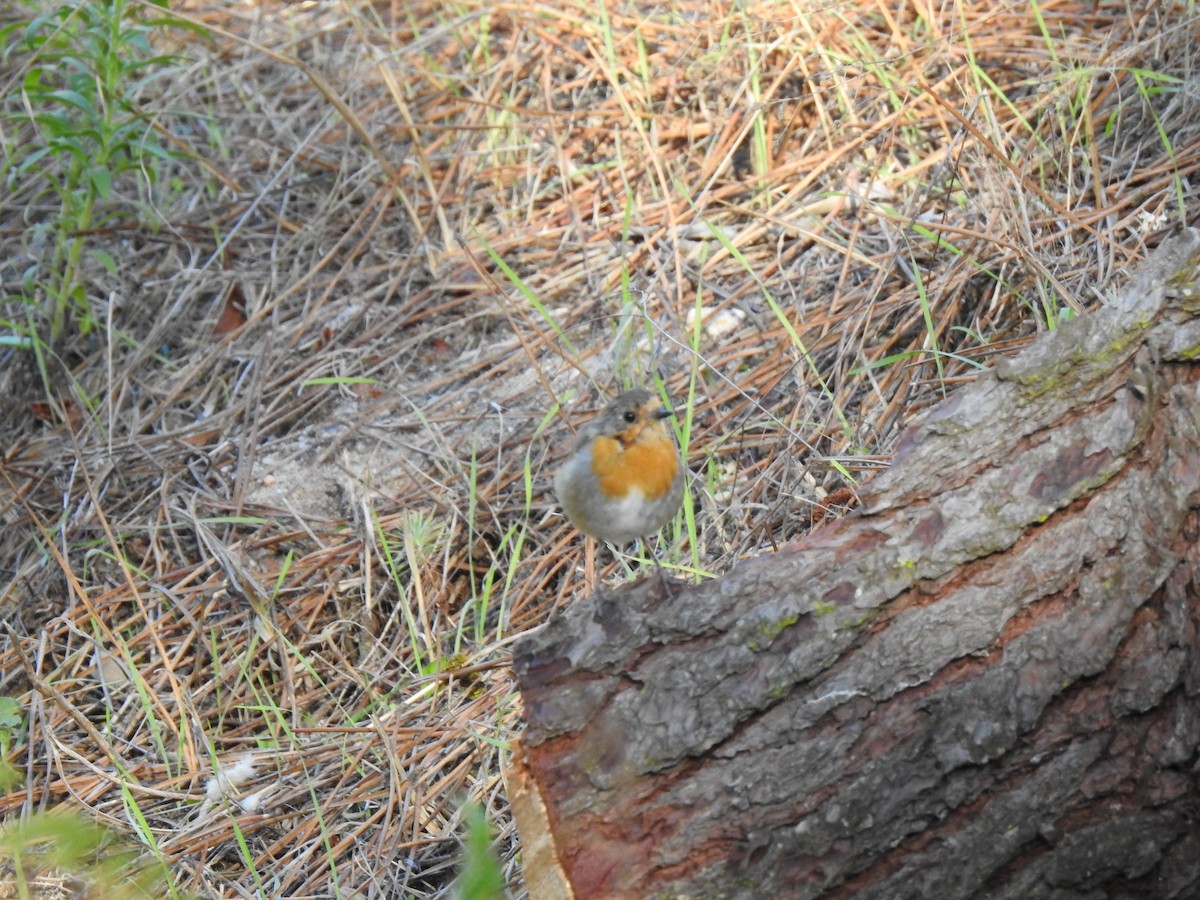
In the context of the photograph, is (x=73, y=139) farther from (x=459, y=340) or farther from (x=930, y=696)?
(x=930, y=696)

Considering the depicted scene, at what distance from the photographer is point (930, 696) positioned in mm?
2168

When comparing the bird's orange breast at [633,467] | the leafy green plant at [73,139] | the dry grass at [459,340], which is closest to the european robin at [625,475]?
the bird's orange breast at [633,467]

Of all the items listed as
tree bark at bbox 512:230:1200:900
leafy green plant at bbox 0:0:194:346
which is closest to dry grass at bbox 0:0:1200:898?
leafy green plant at bbox 0:0:194:346

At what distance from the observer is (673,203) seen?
4875 mm

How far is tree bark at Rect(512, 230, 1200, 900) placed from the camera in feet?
6.95

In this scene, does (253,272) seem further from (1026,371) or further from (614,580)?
(1026,371)

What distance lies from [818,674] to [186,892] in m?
1.85

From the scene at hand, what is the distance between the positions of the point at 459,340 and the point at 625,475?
1.95 metres

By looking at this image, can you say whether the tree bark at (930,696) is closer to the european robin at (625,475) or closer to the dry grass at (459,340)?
the european robin at (625,475)

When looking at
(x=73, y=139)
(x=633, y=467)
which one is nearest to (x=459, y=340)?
(x=73, y=139)

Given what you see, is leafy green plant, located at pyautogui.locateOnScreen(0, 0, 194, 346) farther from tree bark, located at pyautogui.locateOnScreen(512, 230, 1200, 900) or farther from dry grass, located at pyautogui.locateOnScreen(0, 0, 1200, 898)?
tree bark, located at pyautogui.locateOnScreen(512, 230, 1200, 900)

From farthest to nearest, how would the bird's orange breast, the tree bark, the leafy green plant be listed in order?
the leafy green plant
the bird's orange breast
the tree bark

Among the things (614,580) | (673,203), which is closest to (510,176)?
(673,203)

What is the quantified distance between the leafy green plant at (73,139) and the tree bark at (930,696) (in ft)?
10.6
